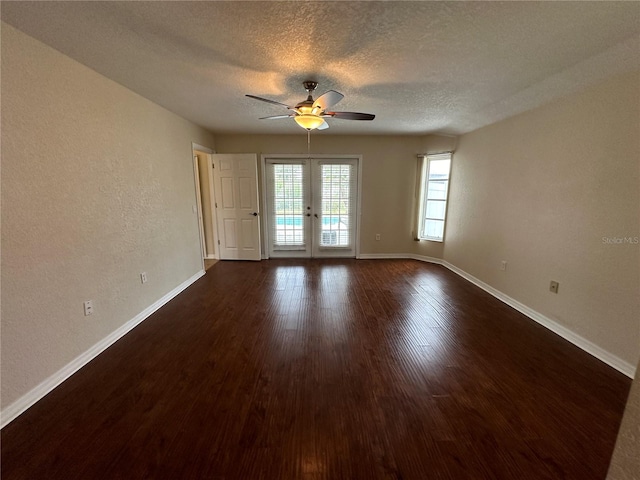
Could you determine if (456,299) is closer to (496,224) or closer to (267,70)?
(496,224)

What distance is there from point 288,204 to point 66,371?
3.80 meters

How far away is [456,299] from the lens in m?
3.35

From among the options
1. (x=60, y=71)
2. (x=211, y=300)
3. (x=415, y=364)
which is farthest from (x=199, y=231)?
(x=415, y=364)

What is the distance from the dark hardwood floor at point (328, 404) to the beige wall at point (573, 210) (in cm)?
38

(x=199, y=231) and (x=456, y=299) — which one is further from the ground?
(x=199, y=231)

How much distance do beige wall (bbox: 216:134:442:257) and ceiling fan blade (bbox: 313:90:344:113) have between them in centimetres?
248

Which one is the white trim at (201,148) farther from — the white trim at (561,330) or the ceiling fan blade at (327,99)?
the white trim at (561,330)

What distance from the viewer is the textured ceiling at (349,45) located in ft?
4.76

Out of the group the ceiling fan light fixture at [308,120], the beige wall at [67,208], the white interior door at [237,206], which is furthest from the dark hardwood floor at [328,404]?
the white interior door at [237,206]

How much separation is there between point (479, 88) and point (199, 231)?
4.09 meters

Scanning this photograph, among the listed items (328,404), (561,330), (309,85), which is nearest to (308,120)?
(309,85)

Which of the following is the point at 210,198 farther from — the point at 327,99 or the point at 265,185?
the point at 327,99

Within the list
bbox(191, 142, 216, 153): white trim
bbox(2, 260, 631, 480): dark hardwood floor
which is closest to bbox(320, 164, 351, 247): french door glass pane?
bbox(191, 142, 216, 153): white trim

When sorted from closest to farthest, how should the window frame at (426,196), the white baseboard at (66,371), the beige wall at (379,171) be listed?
1. the white baseboard at (66,371)
2. the window frame at (426,196)
3. the beige wall at (379,171)
